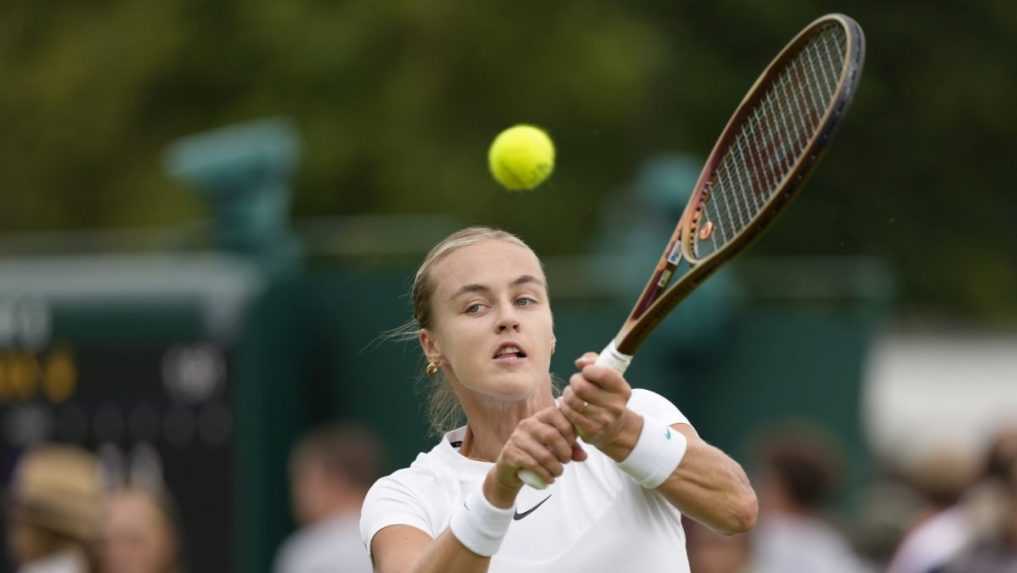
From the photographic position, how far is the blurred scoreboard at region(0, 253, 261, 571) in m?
9.82

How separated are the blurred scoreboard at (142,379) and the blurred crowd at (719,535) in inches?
3.7

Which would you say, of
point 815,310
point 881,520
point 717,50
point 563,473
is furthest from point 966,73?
point 563,473

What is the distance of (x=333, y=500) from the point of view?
8.41m

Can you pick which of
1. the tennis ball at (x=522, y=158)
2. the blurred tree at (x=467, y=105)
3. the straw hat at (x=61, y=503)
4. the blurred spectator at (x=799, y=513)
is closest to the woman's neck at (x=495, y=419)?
the tennis ball at (x=522, y=158)

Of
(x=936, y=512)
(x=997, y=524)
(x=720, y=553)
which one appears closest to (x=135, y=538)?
(x=720, y=553)

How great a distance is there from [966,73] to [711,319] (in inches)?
143

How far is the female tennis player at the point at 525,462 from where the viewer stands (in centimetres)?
404

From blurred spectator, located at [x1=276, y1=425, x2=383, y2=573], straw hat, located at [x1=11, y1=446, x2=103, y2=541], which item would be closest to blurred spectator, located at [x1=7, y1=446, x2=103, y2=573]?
straw hat, located at [x1=11, y1=446, x2=103, y2=541]

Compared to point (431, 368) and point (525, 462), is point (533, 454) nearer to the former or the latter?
point (525, 462)

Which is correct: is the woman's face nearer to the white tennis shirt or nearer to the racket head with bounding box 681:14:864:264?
the white tennis shirt

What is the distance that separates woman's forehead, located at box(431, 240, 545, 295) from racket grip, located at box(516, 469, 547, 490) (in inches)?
19.0

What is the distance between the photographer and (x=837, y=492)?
9.89m

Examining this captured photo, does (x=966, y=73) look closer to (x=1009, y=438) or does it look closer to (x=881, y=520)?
(x=881, y=520)

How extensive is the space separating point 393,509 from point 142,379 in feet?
18.9
